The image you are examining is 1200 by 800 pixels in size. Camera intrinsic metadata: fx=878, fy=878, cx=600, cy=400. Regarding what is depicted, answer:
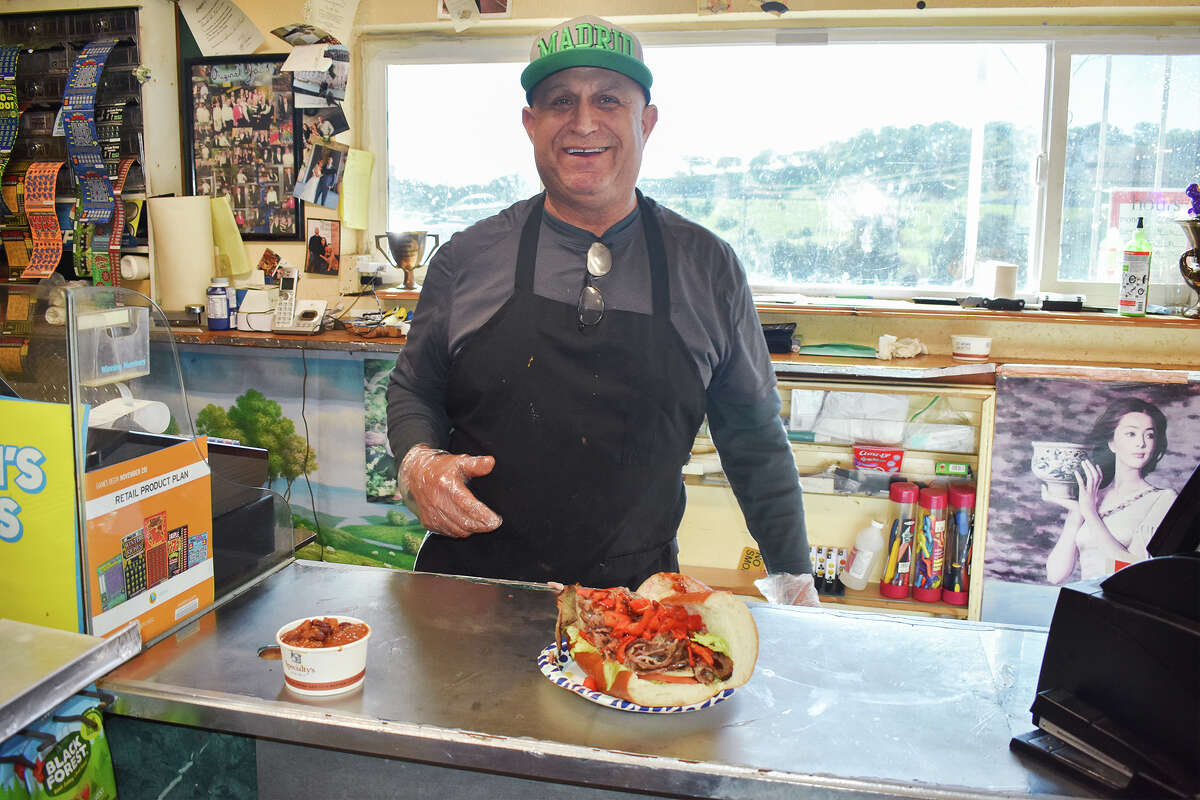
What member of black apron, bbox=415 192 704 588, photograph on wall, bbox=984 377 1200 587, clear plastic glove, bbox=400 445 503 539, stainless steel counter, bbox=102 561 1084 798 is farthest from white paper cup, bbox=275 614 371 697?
photograph on wall, bbox=984 377 1200 587

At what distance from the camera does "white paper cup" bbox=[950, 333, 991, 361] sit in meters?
3.25

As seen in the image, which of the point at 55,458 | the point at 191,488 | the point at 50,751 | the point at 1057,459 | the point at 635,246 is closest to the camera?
the point at 50,751

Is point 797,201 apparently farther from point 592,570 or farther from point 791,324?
point 592,570

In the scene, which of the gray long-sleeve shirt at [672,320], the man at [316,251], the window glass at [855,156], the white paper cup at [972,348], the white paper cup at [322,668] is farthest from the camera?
the man at [316,251]

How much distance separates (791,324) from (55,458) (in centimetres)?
261

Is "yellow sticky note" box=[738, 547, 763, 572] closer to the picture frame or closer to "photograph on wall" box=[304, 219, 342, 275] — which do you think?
"photograph on wall" box=[304, 219, 342, 275]

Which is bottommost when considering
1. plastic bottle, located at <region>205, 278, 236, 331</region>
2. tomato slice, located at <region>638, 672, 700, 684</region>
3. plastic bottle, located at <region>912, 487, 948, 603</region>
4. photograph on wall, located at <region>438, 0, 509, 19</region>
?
plastic bottle, located at <region>912, 487, 948, 603</region>

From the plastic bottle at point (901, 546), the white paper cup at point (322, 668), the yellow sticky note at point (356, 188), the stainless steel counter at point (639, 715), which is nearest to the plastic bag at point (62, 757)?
the stainless steel counter at point (639, 715)

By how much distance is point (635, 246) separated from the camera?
2.03 metres

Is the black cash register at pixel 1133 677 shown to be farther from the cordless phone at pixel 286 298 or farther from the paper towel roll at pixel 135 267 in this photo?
the paper towel roll at pixel 135 267

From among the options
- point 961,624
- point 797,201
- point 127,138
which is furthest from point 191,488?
point 127,138

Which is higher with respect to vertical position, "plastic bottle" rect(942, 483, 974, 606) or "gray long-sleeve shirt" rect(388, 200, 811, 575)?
"gray long-sleeve shirt" rect(388, 200, 811, 575)

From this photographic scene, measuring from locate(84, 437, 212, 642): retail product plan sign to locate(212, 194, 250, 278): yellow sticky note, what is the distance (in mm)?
2789

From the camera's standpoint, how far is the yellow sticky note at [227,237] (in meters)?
4.01
